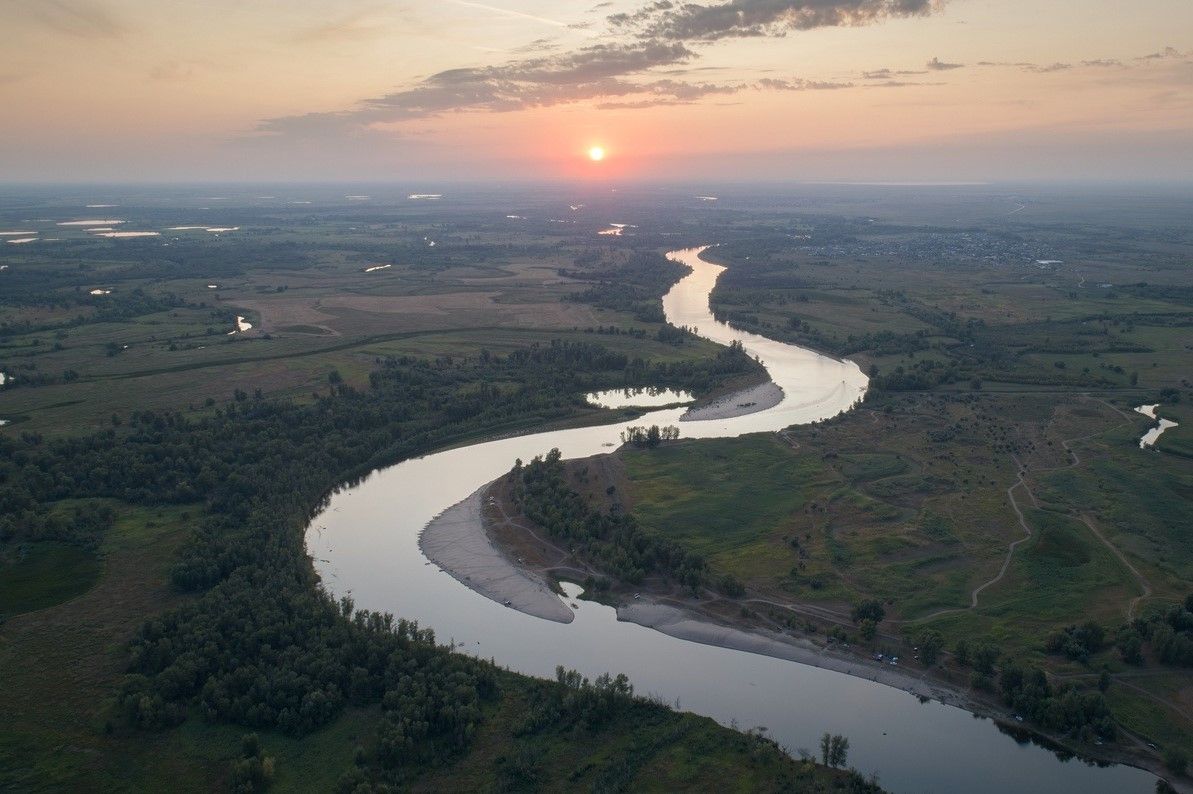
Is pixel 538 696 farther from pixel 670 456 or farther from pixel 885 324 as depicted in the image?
pixel 885 324

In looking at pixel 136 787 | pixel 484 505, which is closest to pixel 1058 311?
pixel 484 505

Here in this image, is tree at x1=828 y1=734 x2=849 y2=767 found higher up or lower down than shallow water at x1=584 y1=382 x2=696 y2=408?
lower down

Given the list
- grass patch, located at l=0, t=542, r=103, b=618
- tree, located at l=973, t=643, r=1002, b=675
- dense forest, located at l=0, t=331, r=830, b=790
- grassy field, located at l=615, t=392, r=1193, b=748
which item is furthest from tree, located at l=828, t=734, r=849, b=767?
grass patch, located at l=0, t=542, r=103, b=618

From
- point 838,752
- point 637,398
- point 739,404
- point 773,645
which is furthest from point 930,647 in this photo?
point 637,398

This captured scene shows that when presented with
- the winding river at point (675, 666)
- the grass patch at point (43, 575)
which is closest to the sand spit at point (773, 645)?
the winding river at point (675, 666)

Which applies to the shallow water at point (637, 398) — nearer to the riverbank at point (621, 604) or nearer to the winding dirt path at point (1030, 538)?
the riverbank at point (621, 604)

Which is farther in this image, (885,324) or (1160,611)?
(885,324)

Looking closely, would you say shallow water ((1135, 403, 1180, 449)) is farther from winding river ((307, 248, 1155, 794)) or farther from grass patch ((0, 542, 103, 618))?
grass patch ((0, 542, 103, 618))
